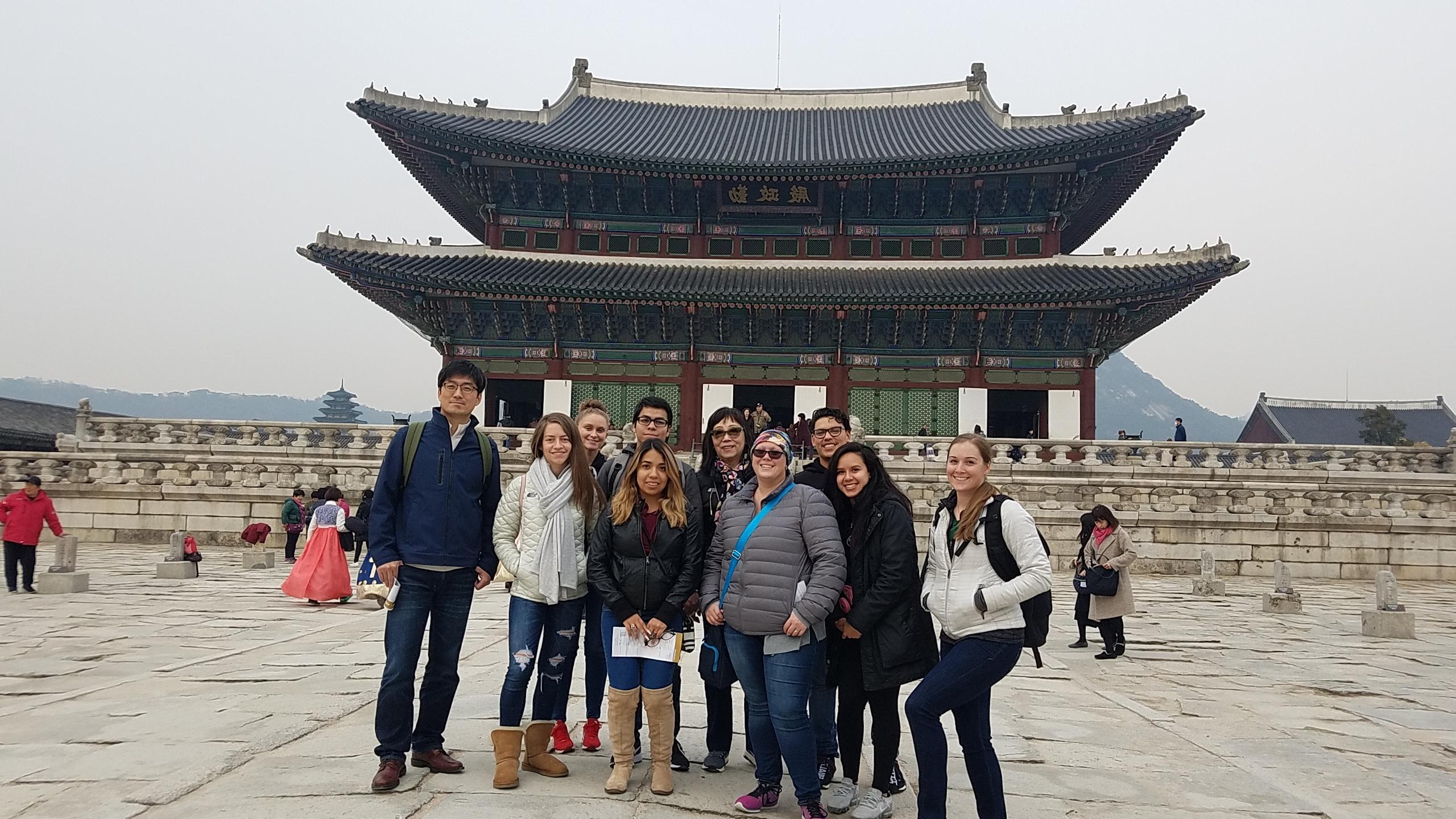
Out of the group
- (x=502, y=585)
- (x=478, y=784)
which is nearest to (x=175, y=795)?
(x=478, y=784)

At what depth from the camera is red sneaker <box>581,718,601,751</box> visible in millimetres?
4891

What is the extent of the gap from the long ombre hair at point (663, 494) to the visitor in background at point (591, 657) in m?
0.42

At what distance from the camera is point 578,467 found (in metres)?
4.63

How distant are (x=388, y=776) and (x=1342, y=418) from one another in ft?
160

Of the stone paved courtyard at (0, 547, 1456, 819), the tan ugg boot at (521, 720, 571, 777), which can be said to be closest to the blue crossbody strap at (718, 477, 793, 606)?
the stone paved courtyard at (0, 547, 1456, 819)

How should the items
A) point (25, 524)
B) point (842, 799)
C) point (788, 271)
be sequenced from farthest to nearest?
point (788, 271) → point (25, 524) → point (842, 799)

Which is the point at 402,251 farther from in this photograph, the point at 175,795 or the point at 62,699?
the point at 175,795

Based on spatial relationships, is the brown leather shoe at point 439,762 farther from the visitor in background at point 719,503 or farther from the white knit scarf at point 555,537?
the visitor in background at point 719,503

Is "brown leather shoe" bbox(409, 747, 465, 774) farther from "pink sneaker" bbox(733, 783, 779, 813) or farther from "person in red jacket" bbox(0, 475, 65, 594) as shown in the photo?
"person in red jacket" bbox(0, 475, 65, 594)

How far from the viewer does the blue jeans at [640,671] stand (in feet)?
13.9

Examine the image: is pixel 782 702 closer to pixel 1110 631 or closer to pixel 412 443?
pixel 412 443

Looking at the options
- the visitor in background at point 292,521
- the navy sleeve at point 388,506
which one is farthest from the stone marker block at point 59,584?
the navy sleeve at point 388,506

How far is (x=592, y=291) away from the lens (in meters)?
21.0

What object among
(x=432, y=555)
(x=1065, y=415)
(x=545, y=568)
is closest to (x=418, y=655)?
(x=432, y=555)
